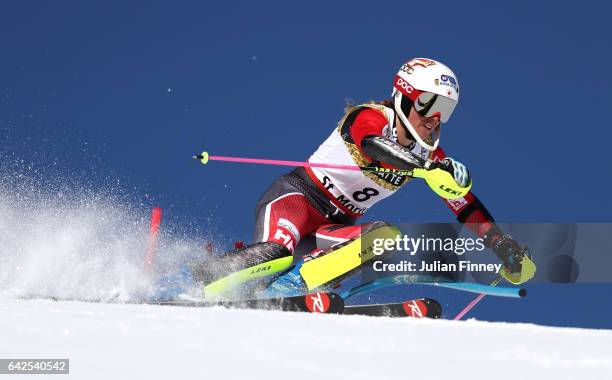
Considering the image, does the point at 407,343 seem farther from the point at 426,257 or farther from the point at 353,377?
the point at 426,257

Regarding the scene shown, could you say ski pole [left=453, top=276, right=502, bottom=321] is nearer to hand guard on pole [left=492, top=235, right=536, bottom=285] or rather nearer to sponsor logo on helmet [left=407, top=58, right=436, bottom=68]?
hand guard on pole [left=492, top=235, right=536, bottom=285]

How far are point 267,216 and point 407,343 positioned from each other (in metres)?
2.15

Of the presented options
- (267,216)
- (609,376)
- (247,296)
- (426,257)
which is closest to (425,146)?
(426,257)

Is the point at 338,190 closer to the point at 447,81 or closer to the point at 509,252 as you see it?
the point at 447,81

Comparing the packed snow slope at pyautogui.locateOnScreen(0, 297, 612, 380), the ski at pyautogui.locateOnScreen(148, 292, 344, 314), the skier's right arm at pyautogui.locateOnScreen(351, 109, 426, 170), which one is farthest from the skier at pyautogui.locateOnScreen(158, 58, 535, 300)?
the packed snow slope at pyautogui.locateOnScreen(0, 297, 612, 380)

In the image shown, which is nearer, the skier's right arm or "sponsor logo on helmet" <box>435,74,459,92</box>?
the skier's right arm

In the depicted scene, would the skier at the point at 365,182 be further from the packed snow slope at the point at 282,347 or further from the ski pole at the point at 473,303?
the packed snow slope at the point at 282,347

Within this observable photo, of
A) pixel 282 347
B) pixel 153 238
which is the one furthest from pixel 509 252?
pixel 282 347

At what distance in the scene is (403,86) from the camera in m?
4.01

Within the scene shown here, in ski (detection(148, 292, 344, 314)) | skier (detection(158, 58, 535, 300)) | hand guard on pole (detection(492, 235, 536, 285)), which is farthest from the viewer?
hand guard on pole (detection(492, 235, 536, 285))

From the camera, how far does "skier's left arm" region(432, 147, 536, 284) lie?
4.11 meters

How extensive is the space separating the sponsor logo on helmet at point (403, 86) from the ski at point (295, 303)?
3.73ft

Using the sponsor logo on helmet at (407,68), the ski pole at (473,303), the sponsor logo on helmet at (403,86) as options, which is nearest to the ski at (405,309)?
the ski pole at (473,303)

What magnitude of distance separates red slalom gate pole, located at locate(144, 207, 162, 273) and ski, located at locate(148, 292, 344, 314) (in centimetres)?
67
